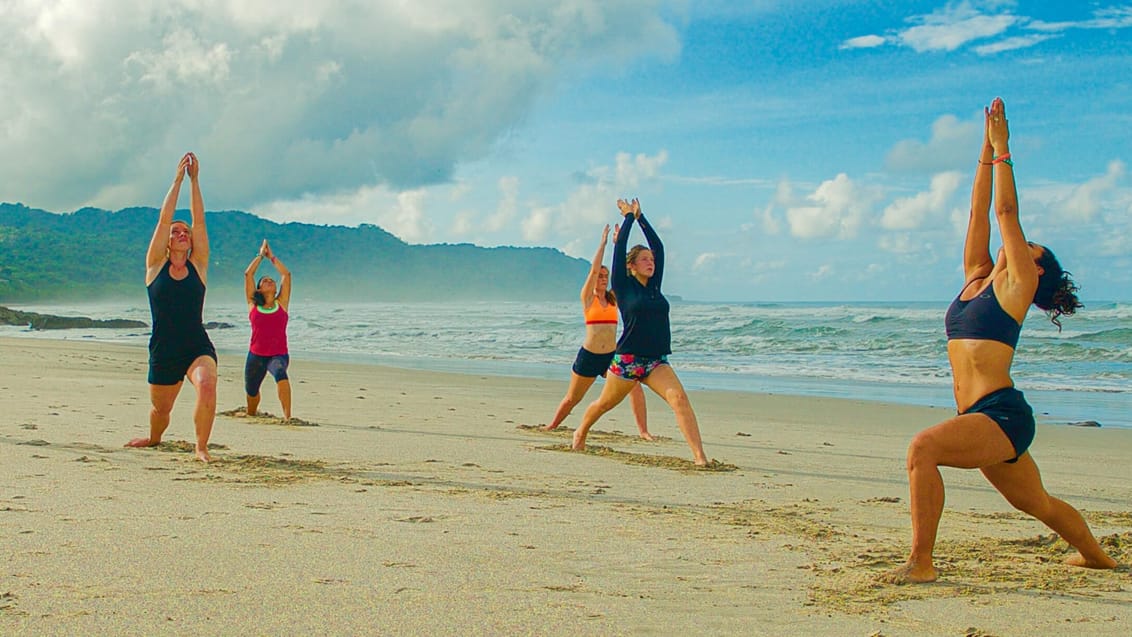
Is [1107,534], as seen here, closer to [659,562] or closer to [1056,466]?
[659,562]

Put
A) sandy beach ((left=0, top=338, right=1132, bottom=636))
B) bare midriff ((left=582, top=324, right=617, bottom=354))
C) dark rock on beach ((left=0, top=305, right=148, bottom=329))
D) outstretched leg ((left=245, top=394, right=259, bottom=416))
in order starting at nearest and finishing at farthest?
1. sandy beach ((left=0, top=338, right=1132, bottom=636))
2. bare midriff ((left=582, top=324, right=617, bottom=354))
3. outstretched leg ((left=245, top=394, right=259, bottom=416))
4. dark rock on beach ((left=0, top=305, right=148, bottom=329))

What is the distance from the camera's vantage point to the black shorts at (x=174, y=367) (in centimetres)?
767

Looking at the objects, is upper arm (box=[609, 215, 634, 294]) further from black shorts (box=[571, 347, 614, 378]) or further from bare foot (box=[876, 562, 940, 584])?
bare foot (box=[876, 562, 940, 584])

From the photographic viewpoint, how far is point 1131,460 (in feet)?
32.8

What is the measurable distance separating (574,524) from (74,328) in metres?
41.4

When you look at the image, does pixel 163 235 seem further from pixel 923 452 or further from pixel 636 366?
pixel 923 452

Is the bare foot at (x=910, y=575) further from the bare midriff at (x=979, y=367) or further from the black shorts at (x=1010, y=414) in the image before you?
the bare midriff at (x=979, y=367)

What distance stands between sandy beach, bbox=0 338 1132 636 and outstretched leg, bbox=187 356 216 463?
0.94 feet

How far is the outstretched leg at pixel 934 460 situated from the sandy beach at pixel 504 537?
0.13 m

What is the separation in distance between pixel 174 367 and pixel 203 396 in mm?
381

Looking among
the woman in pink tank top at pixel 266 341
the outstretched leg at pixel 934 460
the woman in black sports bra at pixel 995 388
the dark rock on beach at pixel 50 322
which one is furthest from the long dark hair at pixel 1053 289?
the dark rock on beach at pixel 50 322

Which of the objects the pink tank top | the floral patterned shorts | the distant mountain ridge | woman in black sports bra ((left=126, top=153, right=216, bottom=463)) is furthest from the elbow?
the distant mountain ridge

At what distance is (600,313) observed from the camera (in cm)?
1055

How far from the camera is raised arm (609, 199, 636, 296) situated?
8367 mm
